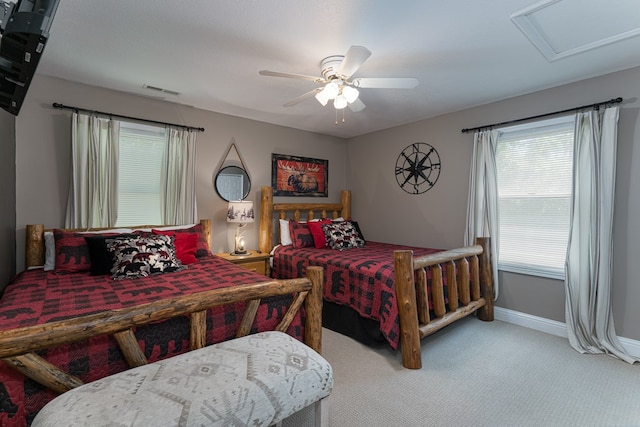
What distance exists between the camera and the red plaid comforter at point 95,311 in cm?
120

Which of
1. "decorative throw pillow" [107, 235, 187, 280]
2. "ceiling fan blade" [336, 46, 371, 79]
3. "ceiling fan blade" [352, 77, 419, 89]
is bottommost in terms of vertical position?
"decorative throw pillow" [107, 235, 187, 280]

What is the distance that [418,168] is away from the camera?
13.4 feet

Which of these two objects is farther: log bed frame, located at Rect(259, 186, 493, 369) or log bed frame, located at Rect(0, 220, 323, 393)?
log bed frame, located at Rect(259, 186, 493, 369)

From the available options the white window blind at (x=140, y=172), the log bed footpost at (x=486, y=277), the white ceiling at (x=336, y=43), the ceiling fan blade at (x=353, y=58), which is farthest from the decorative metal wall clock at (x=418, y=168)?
the white window blind at (x=140, y=172)

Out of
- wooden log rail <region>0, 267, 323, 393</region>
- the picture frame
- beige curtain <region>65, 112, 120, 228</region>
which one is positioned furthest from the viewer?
the picture frame

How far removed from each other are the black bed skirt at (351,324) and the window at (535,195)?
5.69 ft

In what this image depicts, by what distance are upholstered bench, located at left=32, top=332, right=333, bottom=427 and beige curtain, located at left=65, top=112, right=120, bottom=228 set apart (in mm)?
2212

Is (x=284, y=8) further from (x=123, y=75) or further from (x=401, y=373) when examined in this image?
(x=401, y=373)

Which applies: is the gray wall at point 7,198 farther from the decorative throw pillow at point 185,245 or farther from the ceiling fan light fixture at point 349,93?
the ceiling fan light fixture at point 349,93

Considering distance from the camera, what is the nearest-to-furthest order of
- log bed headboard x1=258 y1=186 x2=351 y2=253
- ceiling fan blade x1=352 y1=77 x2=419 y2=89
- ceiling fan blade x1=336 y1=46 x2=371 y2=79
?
ceiling fan blade x1=336 y1=46 x2=371 y2=79 < ceiling fan blade x1=352 y1=77 x2=419 y2=89 < log bed headboard x1=258 y1=186 x2=351 y2=253

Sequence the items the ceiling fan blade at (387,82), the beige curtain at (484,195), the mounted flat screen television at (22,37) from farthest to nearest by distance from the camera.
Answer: the beige curtain at (484,195), the ceiling fan blade at (387,82), the mounted flat screen television at (22,37)

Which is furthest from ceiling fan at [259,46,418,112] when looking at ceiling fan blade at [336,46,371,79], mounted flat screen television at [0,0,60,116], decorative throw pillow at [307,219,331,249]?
decorative throw pillow at [307,219,331,249]

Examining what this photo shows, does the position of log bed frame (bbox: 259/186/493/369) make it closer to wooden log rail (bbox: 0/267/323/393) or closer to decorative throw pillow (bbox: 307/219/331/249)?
decorative throw pillow (bbox: 307/219/331/249)

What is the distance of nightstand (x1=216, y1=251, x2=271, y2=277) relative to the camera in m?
3.53
